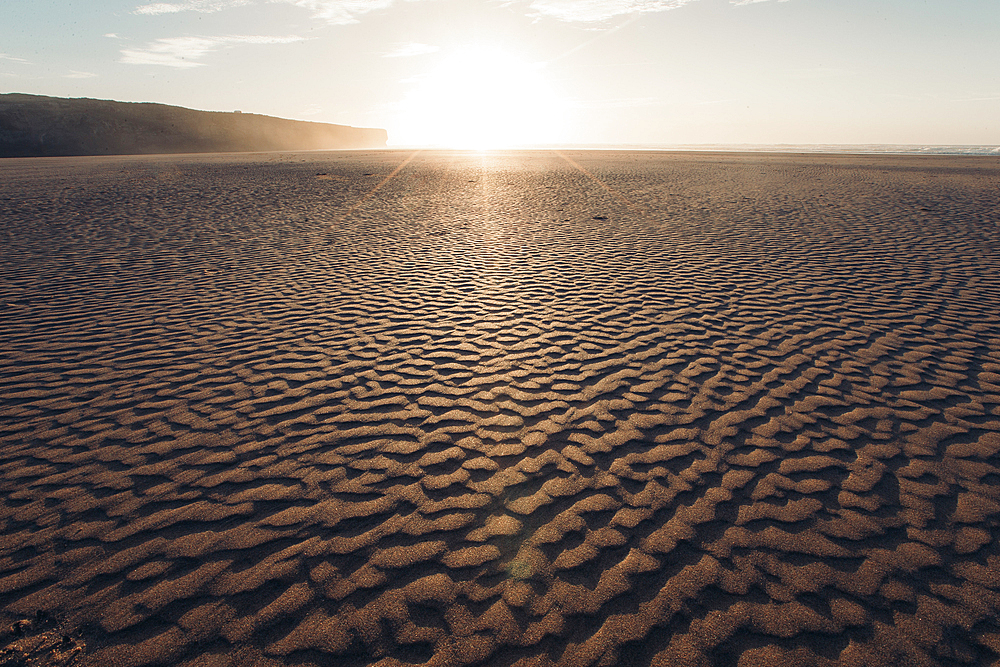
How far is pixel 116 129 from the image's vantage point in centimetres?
7544

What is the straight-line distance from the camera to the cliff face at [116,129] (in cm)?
6456

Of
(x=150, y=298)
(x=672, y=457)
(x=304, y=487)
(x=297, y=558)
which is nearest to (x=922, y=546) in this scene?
(x=672, y=457)

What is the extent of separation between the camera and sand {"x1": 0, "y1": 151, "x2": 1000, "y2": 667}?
8.94ft

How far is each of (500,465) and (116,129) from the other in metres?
101

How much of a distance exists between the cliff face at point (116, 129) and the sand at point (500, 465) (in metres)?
81.1

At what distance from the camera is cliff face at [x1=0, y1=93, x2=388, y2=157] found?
64562 millimetres

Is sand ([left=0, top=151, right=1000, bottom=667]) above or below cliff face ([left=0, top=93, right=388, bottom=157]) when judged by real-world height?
below

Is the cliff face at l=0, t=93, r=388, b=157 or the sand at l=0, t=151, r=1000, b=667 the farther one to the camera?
the cliff face at l=0, t=93, r=388, b=157

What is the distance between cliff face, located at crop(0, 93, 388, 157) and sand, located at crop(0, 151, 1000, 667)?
81.1 m

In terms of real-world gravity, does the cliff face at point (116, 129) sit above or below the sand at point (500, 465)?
above

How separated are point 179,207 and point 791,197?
79.0 ft

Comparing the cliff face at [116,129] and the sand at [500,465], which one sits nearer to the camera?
the sand at [500,465]

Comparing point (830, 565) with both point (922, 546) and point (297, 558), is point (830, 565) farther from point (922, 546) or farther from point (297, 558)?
point (297, 558)

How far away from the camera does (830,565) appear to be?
10.3ft
